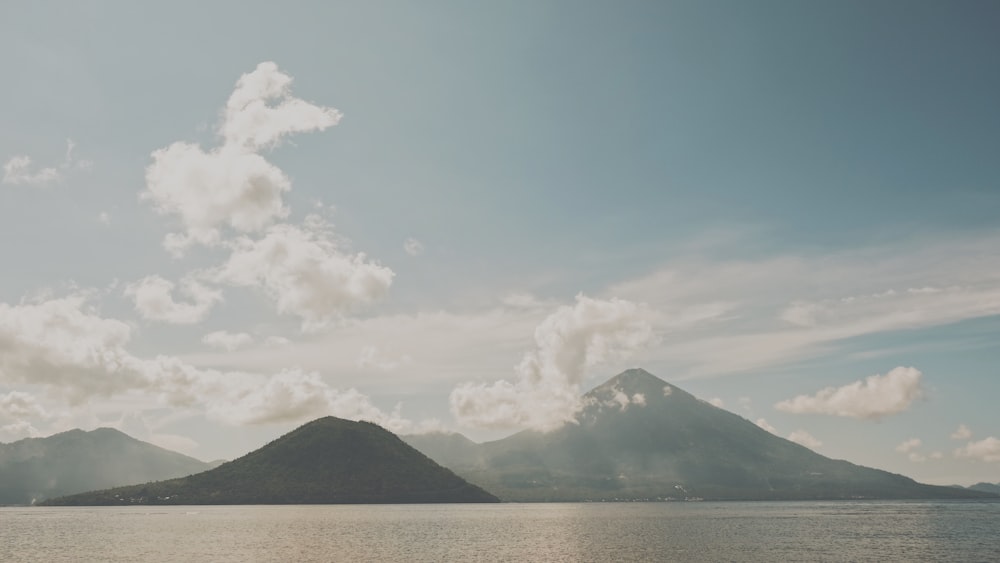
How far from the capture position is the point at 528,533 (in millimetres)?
189375

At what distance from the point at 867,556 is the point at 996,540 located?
72.7 metres

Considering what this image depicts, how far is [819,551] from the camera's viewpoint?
128m

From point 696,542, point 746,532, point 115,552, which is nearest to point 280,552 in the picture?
point 115,552

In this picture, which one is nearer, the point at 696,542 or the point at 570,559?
the point at 570,559

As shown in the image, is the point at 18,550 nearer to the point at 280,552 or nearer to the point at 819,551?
the point at 280,552

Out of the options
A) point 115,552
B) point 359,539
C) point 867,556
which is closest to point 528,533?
point 359,539

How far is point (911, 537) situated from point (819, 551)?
61199 mm

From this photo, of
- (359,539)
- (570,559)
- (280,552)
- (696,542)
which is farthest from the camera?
(359,539)

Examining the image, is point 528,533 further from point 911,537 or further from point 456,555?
point 911,537

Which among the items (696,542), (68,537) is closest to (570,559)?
(696,542)

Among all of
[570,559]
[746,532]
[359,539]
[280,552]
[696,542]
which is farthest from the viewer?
[746,532]

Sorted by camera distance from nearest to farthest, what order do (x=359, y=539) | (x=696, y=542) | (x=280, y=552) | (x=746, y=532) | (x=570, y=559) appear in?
1. (x=570, y=559)
2. (x=280, y=552)
3. (x=696, y=542)
4. (x=359, y=539)
5. (x=746, y=532)

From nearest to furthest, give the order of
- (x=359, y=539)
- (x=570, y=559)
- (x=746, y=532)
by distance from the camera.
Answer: (x=570, y=559) < (x=359, y=539) < (x=746, y=532)

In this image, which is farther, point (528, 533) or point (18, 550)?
point (528, 533)
